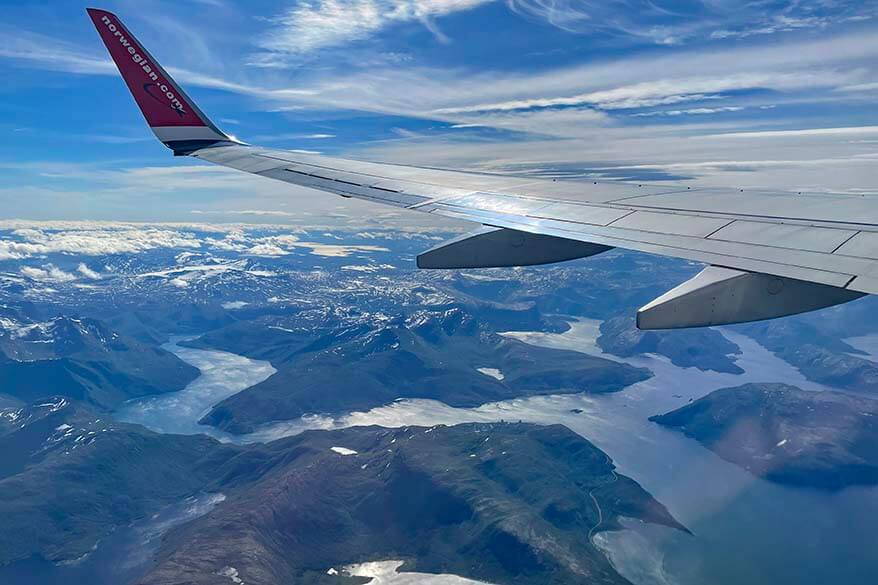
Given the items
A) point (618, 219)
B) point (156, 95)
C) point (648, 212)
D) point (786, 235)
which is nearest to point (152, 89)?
point (156, 95)

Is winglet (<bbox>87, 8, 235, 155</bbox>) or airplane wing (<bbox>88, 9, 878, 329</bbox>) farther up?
winglet (<bbox>87, 8, 235, 155</bbox>)

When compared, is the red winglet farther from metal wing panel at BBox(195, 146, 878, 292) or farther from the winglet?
metal wing panel at BBox(195, 146, 878, 292)

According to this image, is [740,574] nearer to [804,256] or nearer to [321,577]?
[321,577]

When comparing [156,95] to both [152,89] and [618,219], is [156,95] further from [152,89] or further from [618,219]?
[618,219]

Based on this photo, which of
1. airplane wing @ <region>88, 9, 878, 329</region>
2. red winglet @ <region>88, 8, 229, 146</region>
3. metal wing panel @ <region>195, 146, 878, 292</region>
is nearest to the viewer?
airplane wing @ <region>88, 9, 878, 329</region>

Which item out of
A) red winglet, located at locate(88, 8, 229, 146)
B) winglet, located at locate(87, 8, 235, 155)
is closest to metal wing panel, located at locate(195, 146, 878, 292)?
winglet, located at locate(87, 8, 235, 155)

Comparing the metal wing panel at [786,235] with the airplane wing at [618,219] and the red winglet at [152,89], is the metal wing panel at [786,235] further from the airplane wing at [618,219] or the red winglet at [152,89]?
the red winglet at [152,89]

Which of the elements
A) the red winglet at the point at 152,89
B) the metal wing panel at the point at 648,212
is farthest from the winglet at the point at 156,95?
the metal wing panel at the point at 648,212
